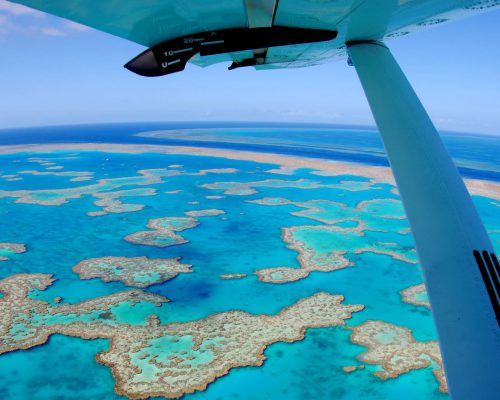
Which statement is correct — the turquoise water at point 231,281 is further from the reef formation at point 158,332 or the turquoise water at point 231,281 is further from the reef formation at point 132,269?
the reef formation at point 132,269

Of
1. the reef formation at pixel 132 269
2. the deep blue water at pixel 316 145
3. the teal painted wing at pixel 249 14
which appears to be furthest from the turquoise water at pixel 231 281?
the deep blue water at pixel 316 145

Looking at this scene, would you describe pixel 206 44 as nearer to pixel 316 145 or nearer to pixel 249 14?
pixel 249 14

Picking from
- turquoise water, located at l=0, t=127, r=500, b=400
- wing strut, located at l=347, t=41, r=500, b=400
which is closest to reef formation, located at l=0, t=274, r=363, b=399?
turquoise water, located at l=0, t=127, r=500, b=400

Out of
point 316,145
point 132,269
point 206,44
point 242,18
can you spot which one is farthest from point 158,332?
point 316,145

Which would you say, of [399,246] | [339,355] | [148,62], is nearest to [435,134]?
[148,62]

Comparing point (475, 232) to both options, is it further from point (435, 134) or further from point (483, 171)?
point (483, 171)
